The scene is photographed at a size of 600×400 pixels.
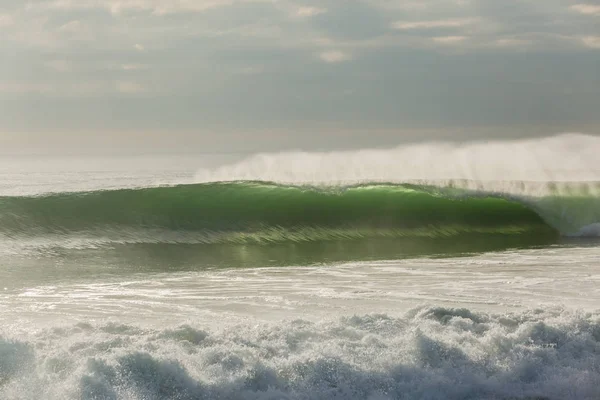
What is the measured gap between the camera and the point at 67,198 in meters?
13.8

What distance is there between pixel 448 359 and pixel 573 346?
1040 millimetres

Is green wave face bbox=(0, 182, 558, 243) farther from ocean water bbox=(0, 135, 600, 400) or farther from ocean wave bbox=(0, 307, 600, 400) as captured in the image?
ocean wave bbox=(0, 307, 600, 400)

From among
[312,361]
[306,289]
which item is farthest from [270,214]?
[312,361]

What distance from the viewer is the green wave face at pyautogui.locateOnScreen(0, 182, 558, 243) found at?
41.7ft

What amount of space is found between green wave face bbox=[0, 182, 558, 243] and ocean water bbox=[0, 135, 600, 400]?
5cm

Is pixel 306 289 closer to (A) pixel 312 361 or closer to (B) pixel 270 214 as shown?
(A) pixel 312 361

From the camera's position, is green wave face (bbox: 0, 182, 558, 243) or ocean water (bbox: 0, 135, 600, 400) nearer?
ocean water (bbox: 0, 135, 600, 400)

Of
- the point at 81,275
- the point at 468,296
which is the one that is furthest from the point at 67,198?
the point at 468,296

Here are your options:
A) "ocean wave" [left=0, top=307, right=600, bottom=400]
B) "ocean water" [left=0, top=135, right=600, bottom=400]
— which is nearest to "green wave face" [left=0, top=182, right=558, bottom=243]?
"ocean water" [left=0, top=135, right=600, bottom=400]

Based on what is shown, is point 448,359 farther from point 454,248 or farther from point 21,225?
point 21,225

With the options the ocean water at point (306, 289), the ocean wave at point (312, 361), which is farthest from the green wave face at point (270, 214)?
the ocean wave at point (312, 361)

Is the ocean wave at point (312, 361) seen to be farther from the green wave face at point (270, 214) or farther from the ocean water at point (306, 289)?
the green wave face at point (270, 214)

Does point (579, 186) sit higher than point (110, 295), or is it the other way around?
point (579, 186)

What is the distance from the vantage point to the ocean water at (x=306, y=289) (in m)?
4.98
